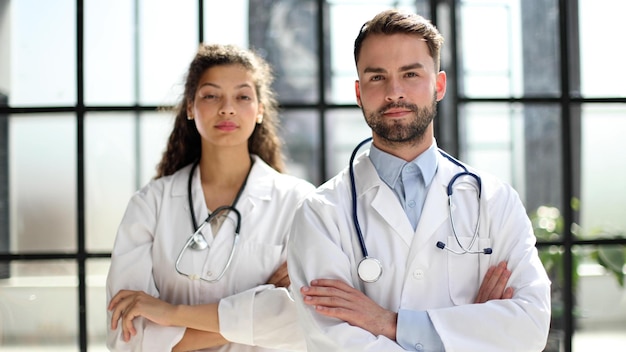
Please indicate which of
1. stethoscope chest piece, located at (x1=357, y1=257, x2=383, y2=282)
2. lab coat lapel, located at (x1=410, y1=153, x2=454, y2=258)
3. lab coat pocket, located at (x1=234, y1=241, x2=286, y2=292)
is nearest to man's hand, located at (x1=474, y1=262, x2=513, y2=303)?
lab coat lapel, located at (x1=410, y1=153, x2=454, y2=258)

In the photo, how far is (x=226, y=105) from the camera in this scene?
2293mm

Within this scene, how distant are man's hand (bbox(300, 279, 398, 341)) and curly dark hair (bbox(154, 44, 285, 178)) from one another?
834 millimetres

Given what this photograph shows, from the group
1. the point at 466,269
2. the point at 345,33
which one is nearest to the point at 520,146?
the point at 345,33

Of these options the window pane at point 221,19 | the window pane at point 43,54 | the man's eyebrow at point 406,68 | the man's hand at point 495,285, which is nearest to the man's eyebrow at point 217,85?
the window pane at point 221,19

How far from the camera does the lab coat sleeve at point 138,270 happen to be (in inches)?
84.6

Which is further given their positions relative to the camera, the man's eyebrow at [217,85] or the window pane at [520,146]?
the window pane at [520,146]

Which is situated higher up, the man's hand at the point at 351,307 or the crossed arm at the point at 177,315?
the man's hand at the point at 351,307

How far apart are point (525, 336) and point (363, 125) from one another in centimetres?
129

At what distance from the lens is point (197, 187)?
2.36 m

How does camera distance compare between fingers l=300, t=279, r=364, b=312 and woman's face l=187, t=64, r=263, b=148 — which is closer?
fingers l=300, t=279, r=364, b=312

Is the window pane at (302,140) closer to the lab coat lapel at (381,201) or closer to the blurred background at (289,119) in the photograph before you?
the blurred background at (289,119)

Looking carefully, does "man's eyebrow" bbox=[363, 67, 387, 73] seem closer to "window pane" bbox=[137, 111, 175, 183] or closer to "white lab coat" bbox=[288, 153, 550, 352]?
"white lab coat" bbox=[288, 153, 550, 352]

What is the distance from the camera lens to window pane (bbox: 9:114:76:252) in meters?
2.78

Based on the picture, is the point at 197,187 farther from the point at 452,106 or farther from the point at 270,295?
the point at 452,106
